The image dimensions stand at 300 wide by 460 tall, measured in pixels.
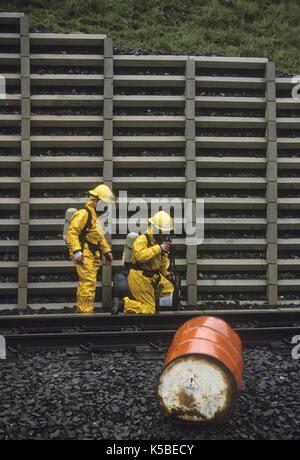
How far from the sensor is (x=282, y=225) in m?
8.54

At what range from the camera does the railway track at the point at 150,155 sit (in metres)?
8.22

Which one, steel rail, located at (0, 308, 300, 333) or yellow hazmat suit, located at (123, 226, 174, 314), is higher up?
yellow hazmat suit, located at (123, 226, 174, 314)

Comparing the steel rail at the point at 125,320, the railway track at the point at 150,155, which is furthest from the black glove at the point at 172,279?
the railway track at the point at 150,155

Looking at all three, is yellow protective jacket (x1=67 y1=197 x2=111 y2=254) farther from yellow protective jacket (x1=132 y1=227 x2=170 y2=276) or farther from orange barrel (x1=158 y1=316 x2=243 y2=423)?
orange barrel (x1=158 y1=316 x2=243 y2=423)

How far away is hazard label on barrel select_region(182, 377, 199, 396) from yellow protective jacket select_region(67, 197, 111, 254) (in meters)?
3.44

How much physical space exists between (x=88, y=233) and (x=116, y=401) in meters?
3.45

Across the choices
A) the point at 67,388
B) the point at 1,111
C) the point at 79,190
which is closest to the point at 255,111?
the point at 79,190

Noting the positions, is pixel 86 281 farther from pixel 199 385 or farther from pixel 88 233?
pixel 199 385

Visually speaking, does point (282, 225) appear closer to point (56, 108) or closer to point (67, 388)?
point (56, 108)

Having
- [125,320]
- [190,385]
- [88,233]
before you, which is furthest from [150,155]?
[190,385]

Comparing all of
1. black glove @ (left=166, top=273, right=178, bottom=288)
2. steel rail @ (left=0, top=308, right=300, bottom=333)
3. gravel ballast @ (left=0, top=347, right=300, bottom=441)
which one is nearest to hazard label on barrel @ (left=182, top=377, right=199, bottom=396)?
gravel ballast @ (left=0, top=347, right=300, bottom=441)

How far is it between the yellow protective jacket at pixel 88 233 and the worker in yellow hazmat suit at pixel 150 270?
0.85m

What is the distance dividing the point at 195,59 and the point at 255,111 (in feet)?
4.99

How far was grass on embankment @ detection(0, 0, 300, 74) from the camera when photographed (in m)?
10.9
